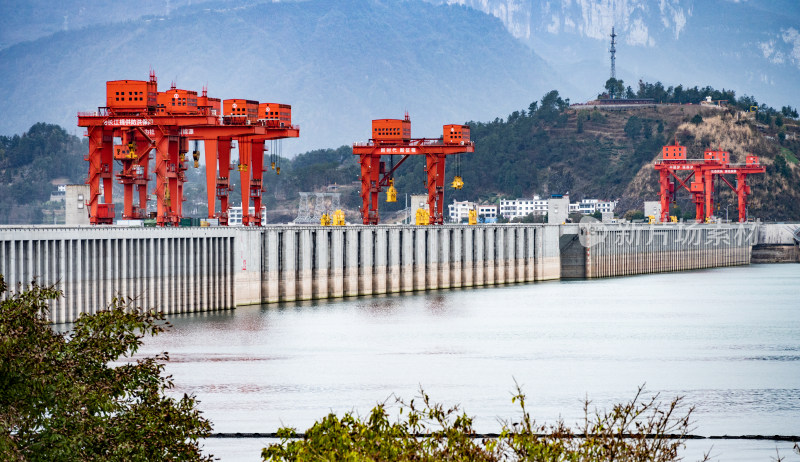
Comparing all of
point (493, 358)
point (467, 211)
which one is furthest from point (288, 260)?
point (467, 211)

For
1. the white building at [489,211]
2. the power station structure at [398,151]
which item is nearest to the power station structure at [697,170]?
the power station structure at [398,151]

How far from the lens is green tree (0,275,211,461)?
14.6m

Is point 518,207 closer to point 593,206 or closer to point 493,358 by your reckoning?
point 593,206

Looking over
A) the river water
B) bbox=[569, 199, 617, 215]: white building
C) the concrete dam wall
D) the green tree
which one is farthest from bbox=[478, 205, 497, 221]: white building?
the green tree

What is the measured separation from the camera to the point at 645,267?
100000mm

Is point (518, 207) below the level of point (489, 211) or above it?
above

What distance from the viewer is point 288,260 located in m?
59.3

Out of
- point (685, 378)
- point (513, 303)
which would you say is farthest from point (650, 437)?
point (513, 303)

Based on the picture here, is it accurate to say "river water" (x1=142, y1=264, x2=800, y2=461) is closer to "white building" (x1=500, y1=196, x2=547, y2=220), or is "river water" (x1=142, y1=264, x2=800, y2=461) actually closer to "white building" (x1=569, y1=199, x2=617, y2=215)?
"white building" (x1=569, y1=199, x2=617, y2=215)

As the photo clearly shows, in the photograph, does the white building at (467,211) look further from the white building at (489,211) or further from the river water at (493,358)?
the river water at (493,358)

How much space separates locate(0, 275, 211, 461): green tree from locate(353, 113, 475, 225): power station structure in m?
60.7

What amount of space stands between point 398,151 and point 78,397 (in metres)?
64.0

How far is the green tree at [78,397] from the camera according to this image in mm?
14633

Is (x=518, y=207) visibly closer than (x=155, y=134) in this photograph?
No
